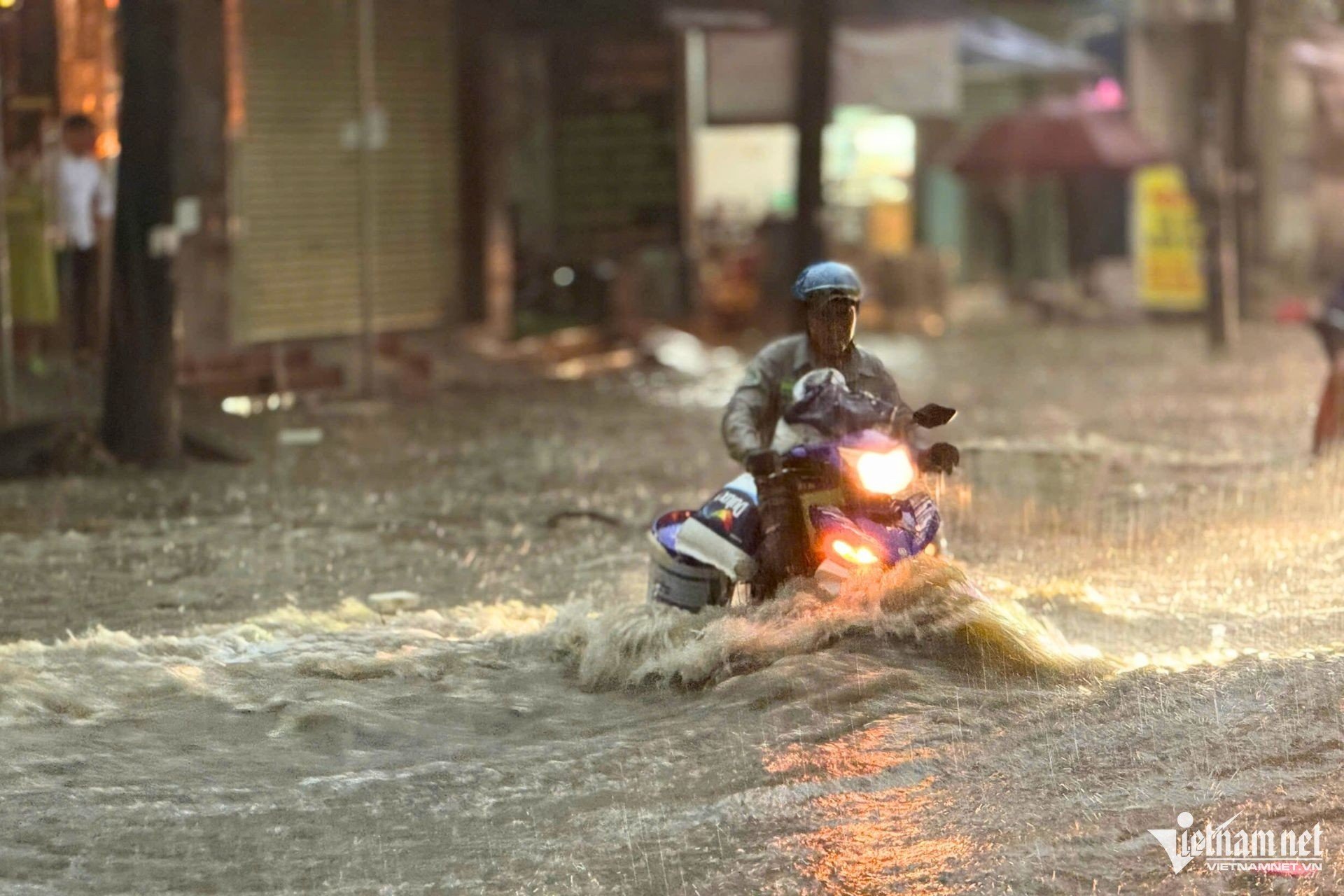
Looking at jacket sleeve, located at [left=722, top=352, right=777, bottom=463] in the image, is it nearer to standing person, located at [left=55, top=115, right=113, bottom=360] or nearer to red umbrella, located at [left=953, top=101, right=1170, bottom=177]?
standing person, located at [left=55, top=115, right=113, bottom=360]

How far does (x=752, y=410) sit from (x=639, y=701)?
1221 millimetres

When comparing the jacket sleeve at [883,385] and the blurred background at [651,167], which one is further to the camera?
the blurred background at [651,167]

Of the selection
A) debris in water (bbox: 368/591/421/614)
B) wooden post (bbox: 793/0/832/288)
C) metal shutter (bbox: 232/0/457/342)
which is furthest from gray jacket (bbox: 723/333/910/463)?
wooden post (bbox: 793/0/832/288)

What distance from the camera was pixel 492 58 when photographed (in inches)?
878

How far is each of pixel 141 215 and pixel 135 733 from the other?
6633 mm

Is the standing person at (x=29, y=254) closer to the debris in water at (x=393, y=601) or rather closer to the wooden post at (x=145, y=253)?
the wooden post at (x=145, y=253)

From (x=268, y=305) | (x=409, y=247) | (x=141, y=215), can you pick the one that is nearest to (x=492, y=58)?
(x=409, y=247)

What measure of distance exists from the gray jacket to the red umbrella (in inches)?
725

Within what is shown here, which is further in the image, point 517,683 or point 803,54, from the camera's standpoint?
point 803,54

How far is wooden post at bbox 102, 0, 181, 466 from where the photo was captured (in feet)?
42.5

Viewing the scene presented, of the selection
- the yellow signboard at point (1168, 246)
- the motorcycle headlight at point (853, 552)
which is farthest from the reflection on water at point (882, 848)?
the yellow signboard at point (1168, 246)

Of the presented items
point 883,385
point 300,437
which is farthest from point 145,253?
point 883,385

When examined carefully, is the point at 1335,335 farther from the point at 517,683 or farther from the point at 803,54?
the point at 803,54

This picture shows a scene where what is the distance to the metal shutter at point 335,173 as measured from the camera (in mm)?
19359
